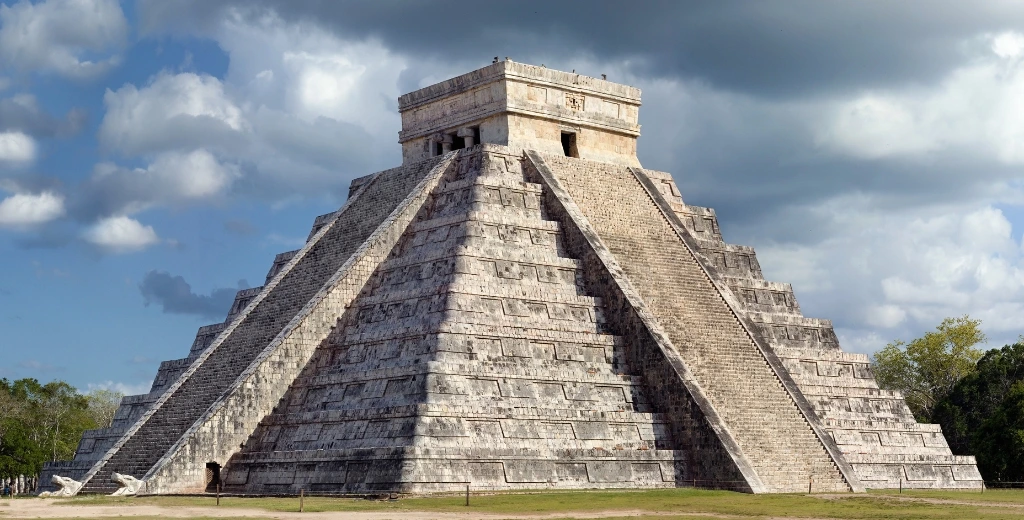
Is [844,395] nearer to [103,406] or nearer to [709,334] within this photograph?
[709,334]

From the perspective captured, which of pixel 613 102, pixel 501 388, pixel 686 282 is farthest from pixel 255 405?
pixel 613 102

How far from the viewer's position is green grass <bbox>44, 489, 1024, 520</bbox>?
25.9 meters

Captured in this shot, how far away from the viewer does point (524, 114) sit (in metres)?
39.8

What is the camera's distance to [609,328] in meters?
34.4

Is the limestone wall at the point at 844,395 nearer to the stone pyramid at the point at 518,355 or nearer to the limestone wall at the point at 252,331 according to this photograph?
the stone pyramid at the point at 518,355

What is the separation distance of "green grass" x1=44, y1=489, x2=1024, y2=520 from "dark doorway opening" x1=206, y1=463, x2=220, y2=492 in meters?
1.89

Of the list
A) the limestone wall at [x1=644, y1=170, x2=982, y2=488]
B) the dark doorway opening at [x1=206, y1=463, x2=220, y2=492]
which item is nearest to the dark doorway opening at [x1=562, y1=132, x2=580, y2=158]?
the limestone wall at [x1=644, y1=170, x2=982, y2=488]

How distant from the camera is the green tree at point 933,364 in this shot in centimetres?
6256

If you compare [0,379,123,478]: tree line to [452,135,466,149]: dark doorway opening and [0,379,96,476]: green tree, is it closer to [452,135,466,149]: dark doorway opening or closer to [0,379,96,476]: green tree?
[0,379,96,476]: green tree

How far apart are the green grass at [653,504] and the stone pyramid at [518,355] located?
43.9 inches

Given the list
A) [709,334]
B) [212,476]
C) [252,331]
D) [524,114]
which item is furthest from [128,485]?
[524,114]

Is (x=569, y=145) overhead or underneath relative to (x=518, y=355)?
overhead

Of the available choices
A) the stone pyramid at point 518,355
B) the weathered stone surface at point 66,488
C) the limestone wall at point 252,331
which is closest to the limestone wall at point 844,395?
the stone pyramid at point 518,355

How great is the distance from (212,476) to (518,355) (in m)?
7.37
